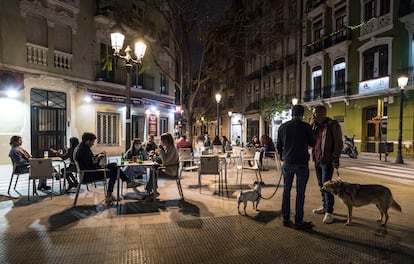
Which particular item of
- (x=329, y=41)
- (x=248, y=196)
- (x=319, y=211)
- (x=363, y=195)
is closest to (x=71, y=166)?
(x=248, y=196)

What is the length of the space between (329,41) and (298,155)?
21384 millimetres

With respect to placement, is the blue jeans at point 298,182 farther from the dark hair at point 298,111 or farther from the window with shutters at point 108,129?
the window with shutters at point 108,129

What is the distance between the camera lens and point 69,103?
14.7 meters

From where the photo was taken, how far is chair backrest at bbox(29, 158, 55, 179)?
633 cm

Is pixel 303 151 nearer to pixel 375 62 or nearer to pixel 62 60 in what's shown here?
pixel 62 60

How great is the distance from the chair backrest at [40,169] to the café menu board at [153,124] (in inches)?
535

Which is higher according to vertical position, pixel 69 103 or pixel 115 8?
pixel 115 8

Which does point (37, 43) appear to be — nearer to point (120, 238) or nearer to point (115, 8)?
point (115, 8)

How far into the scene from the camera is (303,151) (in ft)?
15.0

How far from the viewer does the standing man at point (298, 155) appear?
15.0ft


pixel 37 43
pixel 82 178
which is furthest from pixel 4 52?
pixel 82 178

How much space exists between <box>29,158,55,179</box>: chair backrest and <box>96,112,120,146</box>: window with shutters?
33.2 ft

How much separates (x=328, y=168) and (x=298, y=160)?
791 millimetres

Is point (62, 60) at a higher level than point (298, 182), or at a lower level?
higher
